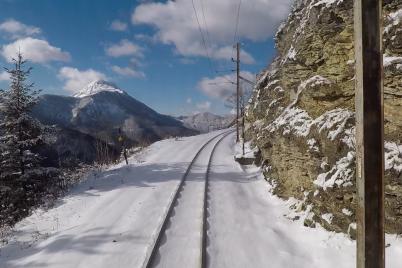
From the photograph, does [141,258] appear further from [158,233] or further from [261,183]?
[261,183]

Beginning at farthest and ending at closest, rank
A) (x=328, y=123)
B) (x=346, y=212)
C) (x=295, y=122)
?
(x=295, y=122) < (x=328, y=123) < (x=346, y=212)


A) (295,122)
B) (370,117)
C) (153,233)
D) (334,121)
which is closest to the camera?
(370,117)

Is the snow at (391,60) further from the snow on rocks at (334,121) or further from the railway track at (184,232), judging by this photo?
the railway track at (184,232)

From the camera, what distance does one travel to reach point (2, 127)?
65.1 ft

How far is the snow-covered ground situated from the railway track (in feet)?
0.73

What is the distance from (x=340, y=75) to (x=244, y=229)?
16.6ft

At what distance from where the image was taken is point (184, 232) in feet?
35.2

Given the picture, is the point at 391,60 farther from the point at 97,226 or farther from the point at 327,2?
the point at 97,226

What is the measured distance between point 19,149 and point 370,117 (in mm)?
17912

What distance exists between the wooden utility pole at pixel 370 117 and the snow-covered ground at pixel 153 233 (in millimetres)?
3621

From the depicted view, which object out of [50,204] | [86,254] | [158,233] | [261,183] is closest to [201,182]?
[261,183]

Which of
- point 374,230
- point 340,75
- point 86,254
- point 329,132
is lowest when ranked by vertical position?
point 86,254

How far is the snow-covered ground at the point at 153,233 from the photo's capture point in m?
8.95

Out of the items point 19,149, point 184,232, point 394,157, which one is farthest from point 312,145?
point 19,149
